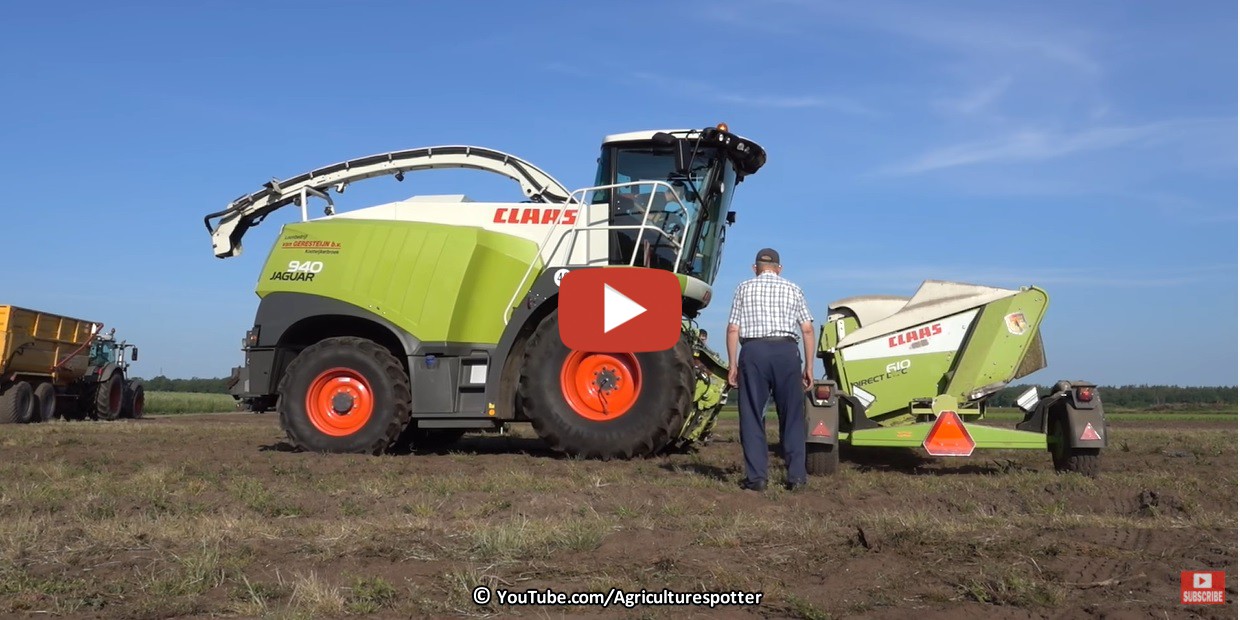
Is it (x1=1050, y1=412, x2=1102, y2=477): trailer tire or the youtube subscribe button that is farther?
the youtube subscribe button

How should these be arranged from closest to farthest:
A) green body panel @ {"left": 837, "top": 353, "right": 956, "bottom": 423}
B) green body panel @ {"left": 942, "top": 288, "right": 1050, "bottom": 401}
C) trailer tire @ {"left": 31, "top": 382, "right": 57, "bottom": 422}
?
green body panel @ {"left": 942, "top": 288, "right": 1050, "bottom": 401}, green body panel @ {"left": 837, "top": 353, "right": 956, "bottom": 423}, trailer tire @ {"left": 31, "top": 382, "right": 57, "bottom": 422}

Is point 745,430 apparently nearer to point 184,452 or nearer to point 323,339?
point 323,339

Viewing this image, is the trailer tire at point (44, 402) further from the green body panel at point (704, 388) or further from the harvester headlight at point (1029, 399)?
the harvester headlight at point (1029, 399)

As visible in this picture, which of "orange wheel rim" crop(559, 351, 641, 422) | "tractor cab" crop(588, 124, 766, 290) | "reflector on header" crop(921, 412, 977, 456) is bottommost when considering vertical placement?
"reflector on header" crop(921, 412, 977, 456)

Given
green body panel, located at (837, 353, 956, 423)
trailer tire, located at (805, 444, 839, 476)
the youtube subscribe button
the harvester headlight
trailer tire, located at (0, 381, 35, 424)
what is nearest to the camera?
trailer tire, located at (805, 444, 839, 476)

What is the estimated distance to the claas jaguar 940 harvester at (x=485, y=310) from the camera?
9.45m

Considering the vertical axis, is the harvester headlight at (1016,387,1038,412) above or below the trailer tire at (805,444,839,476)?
above

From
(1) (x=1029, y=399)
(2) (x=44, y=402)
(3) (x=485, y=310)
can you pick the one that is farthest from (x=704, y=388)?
(2) (x=44, y=402)

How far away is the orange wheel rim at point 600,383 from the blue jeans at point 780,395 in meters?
2.22

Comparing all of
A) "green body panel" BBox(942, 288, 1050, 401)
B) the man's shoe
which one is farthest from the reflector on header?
the man's shoe

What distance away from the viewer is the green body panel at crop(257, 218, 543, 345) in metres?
9.91

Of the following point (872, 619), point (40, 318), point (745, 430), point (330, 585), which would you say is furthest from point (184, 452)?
point (40, 318)

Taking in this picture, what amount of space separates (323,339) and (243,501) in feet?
13.9

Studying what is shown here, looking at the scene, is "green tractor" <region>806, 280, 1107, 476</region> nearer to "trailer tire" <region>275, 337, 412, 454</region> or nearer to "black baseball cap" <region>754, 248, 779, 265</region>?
"black baseball cap" <region>754, 248, 779, 265</region>
